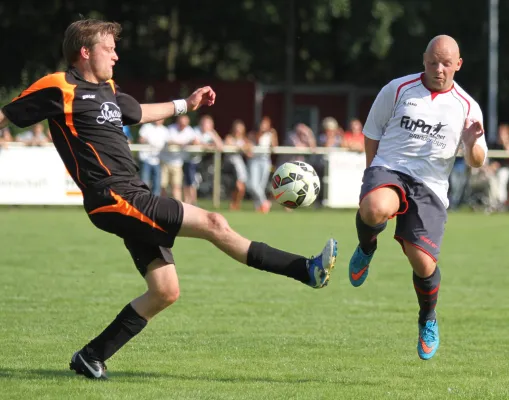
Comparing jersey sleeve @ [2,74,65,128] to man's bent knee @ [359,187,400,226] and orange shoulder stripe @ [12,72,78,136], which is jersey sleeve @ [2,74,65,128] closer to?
orange shoulder stripe @ [12,72,78,136]

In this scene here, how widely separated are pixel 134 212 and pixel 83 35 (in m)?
1.09

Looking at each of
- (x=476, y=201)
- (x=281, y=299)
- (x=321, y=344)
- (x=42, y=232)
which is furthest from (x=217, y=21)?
(x=321, y=344)

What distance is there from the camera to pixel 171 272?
6578 mm

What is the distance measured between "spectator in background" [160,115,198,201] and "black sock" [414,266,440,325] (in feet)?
52.4

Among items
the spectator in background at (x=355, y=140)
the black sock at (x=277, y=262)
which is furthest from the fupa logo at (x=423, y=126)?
the spectator in background at (x=355, y=140)

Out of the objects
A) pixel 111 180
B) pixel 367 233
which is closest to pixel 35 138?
pixel 367 233

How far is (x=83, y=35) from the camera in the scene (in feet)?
21.1

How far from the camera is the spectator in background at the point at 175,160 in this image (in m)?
23.3

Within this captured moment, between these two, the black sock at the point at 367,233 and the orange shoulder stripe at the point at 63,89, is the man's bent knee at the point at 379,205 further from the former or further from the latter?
the orange shoulder stripe at the point at 63,89

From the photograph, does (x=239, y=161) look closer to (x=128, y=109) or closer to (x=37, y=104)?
(x=128, y=109)

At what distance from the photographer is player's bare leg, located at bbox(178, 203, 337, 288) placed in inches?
250

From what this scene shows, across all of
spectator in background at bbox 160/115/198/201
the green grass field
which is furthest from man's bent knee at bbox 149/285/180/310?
spectator in background at bbox 160/115/198/201

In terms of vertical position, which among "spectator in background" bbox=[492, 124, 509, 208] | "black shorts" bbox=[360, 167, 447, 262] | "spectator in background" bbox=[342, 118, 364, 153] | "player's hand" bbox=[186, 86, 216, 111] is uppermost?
"player's hand" bbox=[186, 86, 216, 111]

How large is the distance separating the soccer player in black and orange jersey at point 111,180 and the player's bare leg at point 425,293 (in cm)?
91
